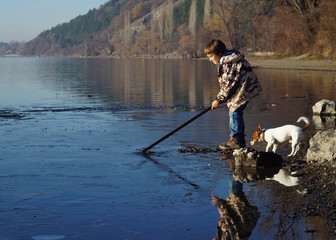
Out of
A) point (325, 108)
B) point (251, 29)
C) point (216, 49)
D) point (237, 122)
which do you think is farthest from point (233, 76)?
point (251, 29)

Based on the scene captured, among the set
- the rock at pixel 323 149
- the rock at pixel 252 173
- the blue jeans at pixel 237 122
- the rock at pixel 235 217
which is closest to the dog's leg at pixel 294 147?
the rock at pixel 323 149

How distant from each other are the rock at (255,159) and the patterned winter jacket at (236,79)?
959mm

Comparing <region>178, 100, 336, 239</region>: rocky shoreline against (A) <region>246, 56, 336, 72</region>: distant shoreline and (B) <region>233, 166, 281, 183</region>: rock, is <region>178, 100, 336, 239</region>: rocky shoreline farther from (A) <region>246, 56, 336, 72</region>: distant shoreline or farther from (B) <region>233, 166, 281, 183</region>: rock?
(A) <region>246, 56, 336, 72</region>: distant shoreline

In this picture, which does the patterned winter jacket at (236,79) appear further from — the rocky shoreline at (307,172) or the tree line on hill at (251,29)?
the tree line on hill at (251,29)

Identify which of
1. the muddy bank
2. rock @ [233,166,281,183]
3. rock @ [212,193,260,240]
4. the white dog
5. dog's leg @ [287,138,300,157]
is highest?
the white dog

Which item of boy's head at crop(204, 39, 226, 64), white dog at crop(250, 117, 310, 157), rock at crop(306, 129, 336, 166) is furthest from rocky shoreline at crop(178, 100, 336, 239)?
boy's head at crop(204, 39, 226, 64)

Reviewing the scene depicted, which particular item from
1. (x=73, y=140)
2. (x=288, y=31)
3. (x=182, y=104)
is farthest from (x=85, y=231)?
(x=288, y=31)

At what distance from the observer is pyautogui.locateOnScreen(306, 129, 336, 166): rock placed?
6.79m

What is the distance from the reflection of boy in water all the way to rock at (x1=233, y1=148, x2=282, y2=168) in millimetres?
1264

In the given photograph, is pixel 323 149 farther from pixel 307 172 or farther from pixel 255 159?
pixel 255 159

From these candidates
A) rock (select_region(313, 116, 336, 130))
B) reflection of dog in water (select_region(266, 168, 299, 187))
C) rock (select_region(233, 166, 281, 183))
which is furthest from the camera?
rock (select_region(313, 116, 336, 130))

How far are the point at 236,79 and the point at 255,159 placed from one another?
1384 mm

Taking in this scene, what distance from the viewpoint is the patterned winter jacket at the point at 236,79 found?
7645mm

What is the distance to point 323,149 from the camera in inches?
273
